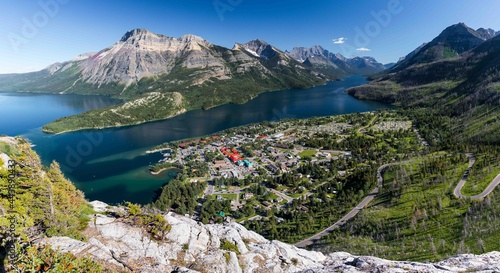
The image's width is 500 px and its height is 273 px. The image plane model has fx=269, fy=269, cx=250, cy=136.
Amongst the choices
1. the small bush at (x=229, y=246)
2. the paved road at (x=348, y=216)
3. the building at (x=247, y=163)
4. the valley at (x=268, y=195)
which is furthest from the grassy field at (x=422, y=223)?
the building at (x=247, y=163)

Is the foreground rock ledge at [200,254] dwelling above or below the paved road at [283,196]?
above

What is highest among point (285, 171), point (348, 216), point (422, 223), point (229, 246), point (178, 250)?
point (178, 250)

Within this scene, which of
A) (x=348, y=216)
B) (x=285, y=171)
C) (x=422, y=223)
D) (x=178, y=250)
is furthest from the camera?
(x=285, y=171)

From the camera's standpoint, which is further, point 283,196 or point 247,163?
point 247,163

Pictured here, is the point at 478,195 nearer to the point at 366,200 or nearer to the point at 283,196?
the point at 366,200

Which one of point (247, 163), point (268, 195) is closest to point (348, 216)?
point (268, 195)

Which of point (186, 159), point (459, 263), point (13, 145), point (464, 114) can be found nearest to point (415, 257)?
point (459, 263)

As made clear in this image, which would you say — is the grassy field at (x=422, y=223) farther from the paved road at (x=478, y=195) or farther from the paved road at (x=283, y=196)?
the paved road at (x=283, y=196)

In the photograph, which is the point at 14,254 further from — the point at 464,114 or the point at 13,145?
the point at 464,114

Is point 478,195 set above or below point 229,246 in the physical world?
below
